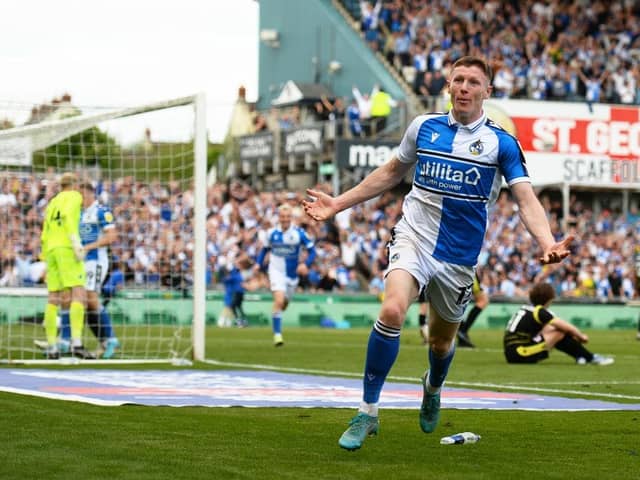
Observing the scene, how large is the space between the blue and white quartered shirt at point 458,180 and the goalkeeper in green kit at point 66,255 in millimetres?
9302

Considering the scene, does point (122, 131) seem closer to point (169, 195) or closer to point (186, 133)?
point (186, 133)

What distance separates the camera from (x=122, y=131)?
17.8 metres

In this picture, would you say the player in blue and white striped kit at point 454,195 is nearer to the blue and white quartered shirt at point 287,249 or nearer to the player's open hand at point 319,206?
A: the player's open hand at point 319,206

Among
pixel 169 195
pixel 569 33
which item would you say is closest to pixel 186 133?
pixel 169 195

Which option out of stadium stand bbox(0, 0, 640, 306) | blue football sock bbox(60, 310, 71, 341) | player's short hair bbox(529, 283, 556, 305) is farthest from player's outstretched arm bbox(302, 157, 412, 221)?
stadium stand bbox(0, 0, 640, 306)

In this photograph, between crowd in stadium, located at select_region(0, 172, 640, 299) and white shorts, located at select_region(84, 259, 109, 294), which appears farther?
crowd in stadium, located at select_region(0, 172, 640, 299)

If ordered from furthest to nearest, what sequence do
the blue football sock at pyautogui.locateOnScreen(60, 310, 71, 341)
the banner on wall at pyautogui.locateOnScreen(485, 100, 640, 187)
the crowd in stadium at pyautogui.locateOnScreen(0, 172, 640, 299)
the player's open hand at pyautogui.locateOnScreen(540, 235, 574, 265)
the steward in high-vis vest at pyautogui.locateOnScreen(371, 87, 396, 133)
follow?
1. the banner on wall at pyautogui.locateOnScreen(485, 100, 640, 187)
2. the steward in high-vis vest at pyautogui.locateOnScreen(371, 87, 396, 133)
3. the crowd in stadium at pyautogui.locateOnScreen(0, 172, 640, 299)
4. the blue football sock at pyautogui.locateOnScreen(60, 310, 71, 341)
5. the player's open hand at pyautogui.locateOnScreen(540, 235, 574, 265)

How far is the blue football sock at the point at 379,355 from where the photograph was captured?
7676 mm

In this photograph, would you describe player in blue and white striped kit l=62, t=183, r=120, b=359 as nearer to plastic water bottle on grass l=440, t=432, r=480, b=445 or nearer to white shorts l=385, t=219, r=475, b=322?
white shorts l=385, t=219, r=475, b=322

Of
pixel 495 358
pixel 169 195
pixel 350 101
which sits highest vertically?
pixel 350 101

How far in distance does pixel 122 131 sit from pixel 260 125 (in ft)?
94.1

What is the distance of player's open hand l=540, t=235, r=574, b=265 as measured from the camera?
23.6ft

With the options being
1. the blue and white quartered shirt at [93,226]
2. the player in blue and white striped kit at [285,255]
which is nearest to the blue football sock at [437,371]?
the blue and white quartered shirt at [93,226]

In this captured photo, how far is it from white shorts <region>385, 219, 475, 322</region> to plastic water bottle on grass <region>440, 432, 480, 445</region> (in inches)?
28.0
